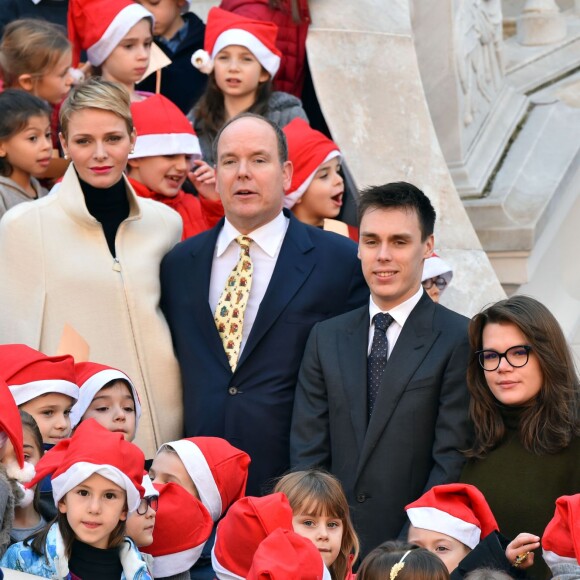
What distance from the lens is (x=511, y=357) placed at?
664cm

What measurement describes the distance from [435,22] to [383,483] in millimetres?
4227

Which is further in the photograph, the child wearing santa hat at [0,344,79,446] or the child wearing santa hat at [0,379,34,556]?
the child wearing santa hat at [0,344,79,446]

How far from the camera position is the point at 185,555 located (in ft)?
20.9

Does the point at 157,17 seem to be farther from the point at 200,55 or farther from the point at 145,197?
the point at 145,197

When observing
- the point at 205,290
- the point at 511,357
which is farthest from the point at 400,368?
the point at 205,290

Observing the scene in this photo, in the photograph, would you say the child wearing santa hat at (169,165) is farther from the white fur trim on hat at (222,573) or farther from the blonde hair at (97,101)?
the white fur trim on hat at (222,573)

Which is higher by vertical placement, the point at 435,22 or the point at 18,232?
the point at 435,22

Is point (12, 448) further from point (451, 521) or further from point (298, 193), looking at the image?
point (298, 193)

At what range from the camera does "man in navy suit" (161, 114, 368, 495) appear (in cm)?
721

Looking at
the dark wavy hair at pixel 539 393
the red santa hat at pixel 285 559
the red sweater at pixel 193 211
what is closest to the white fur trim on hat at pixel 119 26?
the red sweater at pixel 193 211

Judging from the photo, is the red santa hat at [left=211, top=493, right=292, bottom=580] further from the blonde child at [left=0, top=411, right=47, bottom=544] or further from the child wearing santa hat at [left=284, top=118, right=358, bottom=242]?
the child wearing santa hat at [left=284, top=118, right=358, bottom=242]

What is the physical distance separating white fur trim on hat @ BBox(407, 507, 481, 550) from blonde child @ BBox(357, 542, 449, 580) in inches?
23.9

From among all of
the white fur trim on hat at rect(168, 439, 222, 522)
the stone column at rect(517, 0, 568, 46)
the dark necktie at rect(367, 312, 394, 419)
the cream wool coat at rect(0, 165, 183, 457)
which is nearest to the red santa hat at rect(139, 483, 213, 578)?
the white fur trim on hat at rect(168, 439, 222, 522)

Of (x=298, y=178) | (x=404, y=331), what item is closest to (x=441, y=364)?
(x=404, y=331)
